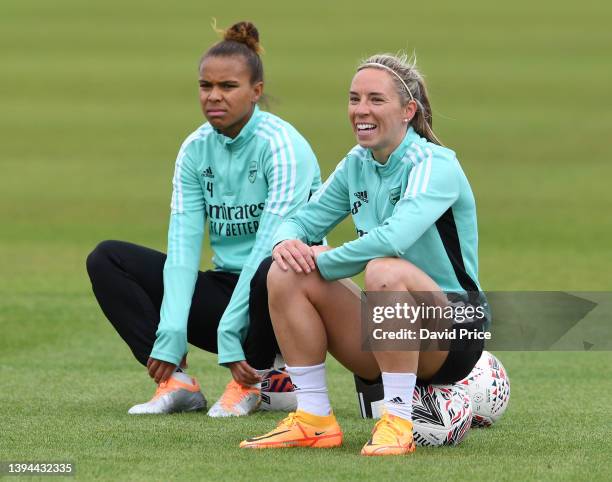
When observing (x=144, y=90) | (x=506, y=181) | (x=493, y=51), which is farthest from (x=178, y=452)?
(x=493, y=51)

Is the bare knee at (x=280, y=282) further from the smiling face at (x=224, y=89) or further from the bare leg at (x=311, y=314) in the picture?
the smiling face at (x=224, y=89)

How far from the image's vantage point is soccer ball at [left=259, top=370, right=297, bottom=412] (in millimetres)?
6273

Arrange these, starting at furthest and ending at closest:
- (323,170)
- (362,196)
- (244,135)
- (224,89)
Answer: (323,170) < (244,135) < (224,89) < (362,196)

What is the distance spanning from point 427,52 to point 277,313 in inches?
1004

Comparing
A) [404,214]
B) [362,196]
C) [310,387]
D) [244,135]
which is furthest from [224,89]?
[310,387]

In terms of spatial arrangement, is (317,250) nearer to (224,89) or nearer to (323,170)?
(224,89)

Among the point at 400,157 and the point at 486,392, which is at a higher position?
the point at 400,157

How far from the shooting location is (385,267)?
494 centimetres

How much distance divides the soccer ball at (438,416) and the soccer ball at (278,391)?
111 centimetres

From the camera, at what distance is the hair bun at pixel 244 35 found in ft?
20.9

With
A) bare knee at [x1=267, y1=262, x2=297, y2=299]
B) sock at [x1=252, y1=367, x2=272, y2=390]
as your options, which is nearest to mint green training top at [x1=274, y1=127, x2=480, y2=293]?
bare knee at [x1=267, y1=262, x2=297, y2=299]

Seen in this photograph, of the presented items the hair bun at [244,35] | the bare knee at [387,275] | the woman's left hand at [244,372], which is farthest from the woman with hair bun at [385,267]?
the hair bun at [244,35]

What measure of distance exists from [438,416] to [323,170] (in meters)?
13.6

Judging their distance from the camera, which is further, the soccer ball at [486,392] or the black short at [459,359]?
the soccer ball at [486,392]
